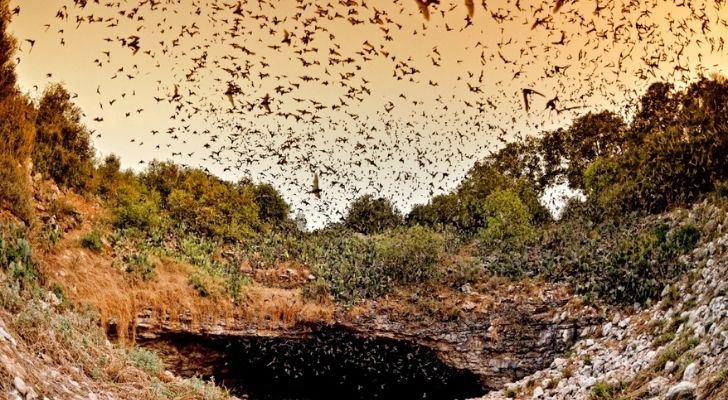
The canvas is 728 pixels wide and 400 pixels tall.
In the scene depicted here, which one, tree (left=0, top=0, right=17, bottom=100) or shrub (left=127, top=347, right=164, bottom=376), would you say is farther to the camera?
tree (left=0, top=0, right=17, bottom=100)

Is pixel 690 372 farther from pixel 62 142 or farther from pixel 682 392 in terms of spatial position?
pixel 62 142

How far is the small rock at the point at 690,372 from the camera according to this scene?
252 inches

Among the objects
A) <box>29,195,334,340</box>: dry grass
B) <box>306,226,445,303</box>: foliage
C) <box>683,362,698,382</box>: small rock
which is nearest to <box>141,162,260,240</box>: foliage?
<box>306,226,445,303</box>: foliage

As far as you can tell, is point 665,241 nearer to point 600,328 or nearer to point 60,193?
point 600,328

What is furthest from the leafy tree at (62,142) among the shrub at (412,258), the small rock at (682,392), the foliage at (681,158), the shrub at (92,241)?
the foliage at (681,158)

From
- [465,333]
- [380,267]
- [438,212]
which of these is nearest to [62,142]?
[380,267]

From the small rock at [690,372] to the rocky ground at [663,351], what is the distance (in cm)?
1

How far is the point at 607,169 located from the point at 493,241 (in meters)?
6.55

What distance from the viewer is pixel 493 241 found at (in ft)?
69.9

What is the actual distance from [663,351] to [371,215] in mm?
25762

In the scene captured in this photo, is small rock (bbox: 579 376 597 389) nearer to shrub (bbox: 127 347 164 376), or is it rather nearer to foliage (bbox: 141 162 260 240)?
shrub (bbox: 127 347 164 376)

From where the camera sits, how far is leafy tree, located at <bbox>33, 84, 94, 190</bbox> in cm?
1608

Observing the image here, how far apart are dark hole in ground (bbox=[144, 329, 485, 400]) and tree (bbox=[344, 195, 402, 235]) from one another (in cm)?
1711

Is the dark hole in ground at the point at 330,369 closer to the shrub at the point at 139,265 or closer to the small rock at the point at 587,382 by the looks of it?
the shrub at the point at 139,265
